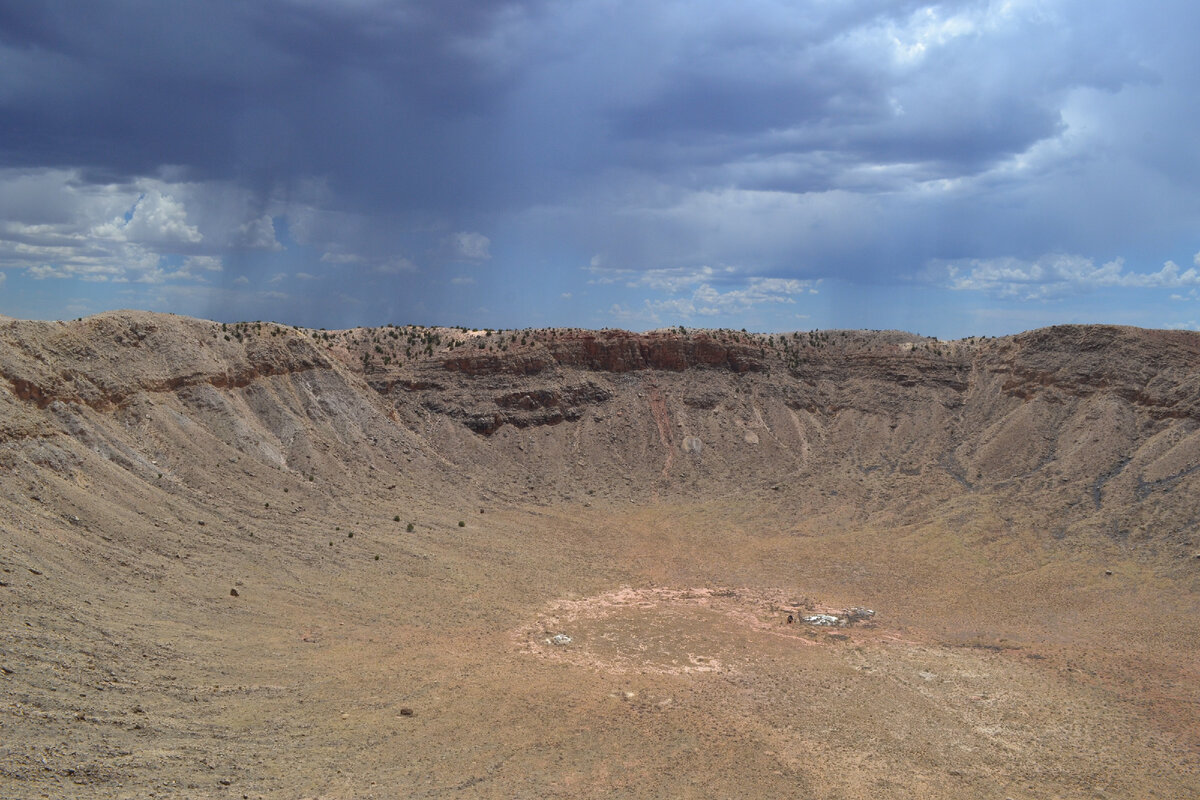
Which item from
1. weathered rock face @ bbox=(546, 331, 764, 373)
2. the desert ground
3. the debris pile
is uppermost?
weathered rock face @ bbox=(546, 331, 764, 373)

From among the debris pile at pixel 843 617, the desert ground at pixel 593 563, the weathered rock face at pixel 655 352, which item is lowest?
the debris pile at pixel 843 617

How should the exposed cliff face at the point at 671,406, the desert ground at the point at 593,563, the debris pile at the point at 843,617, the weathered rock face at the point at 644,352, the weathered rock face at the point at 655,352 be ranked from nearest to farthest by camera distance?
the desert ground at the point at 593,563 < the debris pile at the point at 843,617 < the exposed cliff face at the point at 671,406 < the weathered rock face at the point at 644,352 < the weathered rock face at the point at 655,352

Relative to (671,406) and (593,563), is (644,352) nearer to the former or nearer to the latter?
(671,406)

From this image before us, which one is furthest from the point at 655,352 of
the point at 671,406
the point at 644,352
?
the point at 671,406

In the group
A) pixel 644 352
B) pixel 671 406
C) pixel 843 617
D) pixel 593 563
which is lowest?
pixel 843 617

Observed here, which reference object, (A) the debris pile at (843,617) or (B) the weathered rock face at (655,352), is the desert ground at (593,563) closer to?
(B) the weathered rock face at (655,352)

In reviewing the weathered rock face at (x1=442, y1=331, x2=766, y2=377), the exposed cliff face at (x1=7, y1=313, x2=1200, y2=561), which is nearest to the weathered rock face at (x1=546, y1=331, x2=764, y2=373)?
the weathered rock face at (x1=442, y1=331, x2=766, y2=377)

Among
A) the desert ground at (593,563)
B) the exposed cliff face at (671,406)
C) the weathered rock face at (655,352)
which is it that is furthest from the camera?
the weathered rock face at (655,352)

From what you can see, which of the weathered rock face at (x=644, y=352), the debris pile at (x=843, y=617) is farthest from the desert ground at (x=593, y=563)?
the debris pile at (x=843, y=617)

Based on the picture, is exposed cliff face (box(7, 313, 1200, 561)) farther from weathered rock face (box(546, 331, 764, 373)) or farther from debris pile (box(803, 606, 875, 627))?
debris pile (box(803, 606, 875, 627))
